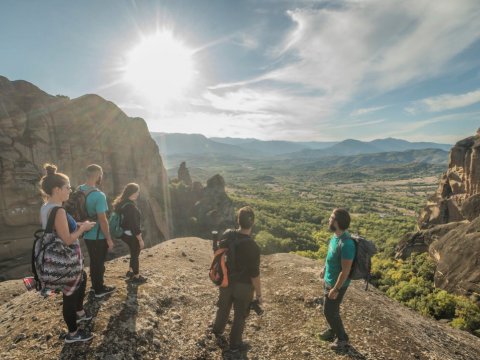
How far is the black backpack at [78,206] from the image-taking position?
711 centimetres

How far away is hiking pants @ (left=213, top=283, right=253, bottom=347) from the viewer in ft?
20.8

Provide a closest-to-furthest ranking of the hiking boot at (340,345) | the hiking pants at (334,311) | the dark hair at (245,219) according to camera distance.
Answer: the dark hair at (245,219) → the hiking pants at (334,311) → the hiking boot at (340,345)

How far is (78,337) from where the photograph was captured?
20.0 feet

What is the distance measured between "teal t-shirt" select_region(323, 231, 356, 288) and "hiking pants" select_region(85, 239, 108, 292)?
6.43 meters

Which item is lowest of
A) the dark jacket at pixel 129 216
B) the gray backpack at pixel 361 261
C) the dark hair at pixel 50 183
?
the gray backpack at pixel 361 261

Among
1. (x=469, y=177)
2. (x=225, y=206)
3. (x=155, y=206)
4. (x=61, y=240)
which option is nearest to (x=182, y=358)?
(x=61, y=240)

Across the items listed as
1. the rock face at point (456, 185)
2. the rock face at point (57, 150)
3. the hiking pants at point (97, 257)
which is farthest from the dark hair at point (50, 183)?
the rock face at point (456, 185)

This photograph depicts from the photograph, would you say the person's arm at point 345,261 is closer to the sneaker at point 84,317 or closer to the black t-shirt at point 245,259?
the black t-shirt at point 245,259

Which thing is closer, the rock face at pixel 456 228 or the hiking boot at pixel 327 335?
the hiking boot at pixel 327 335

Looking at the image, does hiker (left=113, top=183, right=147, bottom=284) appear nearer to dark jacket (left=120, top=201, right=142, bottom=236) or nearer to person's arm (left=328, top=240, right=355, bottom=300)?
dark jacket (left=120, top=201, right=142, bottom=236)

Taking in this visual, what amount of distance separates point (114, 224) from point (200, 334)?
445 centimetres

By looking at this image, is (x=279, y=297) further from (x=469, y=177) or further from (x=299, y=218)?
(x=299, y=218)

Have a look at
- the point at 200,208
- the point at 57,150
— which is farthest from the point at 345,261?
the point at 200,208

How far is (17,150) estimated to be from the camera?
2847 centimetres
